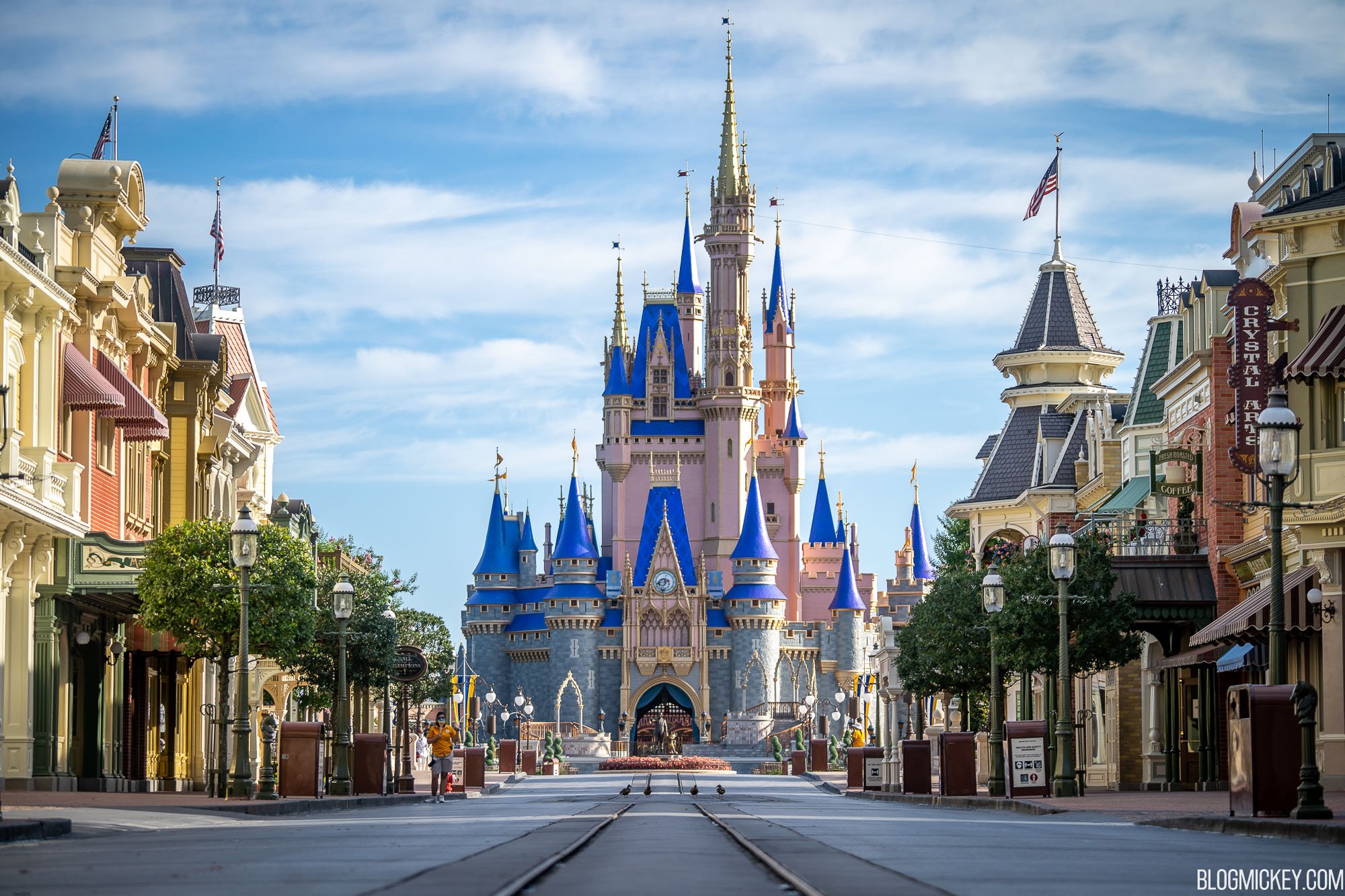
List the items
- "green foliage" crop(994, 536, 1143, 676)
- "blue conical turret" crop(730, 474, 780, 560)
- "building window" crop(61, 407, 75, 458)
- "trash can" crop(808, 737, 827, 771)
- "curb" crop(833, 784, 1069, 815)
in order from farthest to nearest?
"blue conical turret" crop(730, 474, 780, 560), "trash can" crop(808, 737, 827, 771), "green foliage" crop(994, 536, 1143, 676), "building window" crop(61, 407, 75, 458), "curb" crop(833, 784, 1069, 815)

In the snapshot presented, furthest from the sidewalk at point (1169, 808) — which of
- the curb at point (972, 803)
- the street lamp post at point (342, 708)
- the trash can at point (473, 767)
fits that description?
the street lamp post at point (342, 708)

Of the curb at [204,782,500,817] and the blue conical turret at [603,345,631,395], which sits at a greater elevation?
the blue conical turret at [603,345,631,395]

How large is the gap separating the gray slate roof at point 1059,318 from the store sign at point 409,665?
28.7m

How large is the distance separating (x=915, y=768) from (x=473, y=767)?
12679mm

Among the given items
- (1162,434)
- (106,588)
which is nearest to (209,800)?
(106,588)

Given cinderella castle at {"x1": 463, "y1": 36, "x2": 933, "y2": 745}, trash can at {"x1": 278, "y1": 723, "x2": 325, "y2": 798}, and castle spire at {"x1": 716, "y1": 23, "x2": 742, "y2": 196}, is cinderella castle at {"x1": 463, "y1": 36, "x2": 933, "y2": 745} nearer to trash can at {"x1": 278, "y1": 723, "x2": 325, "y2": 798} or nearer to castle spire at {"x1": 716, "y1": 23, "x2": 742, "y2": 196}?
castle spire at {"x1": 716, "y1": 23, "x2": 742, "y2": 196}

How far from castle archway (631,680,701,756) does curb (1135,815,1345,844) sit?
116 metres

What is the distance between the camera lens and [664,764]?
95688mm

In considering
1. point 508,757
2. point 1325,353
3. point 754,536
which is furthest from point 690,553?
point 1325,353

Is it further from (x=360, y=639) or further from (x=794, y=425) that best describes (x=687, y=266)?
(x=360, y=639)

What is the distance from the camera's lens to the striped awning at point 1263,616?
1259 inches

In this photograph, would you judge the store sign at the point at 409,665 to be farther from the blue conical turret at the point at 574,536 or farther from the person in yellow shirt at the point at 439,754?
the blue conical turret at the point at 574,536

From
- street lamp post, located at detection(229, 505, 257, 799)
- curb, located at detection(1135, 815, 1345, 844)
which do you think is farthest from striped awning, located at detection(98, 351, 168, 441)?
curb, located at detection(1135, 815, 1345, 844)

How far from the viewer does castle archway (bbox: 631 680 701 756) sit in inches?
5468
